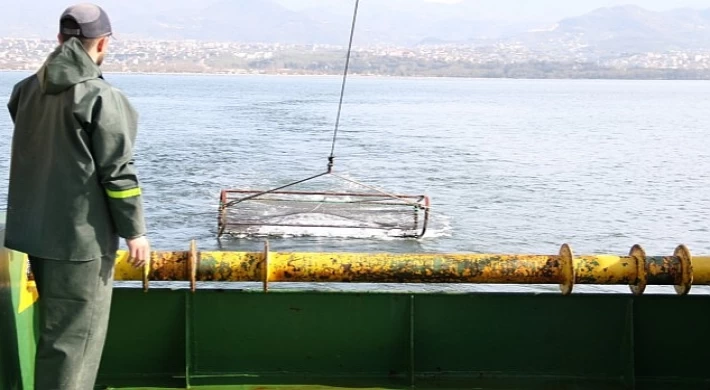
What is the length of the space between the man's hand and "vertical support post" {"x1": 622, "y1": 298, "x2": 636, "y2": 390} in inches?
113

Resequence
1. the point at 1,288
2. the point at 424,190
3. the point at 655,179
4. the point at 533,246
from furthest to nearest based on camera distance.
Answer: the point at 655,179
the point at 424,190
the point at 533,246
the point at 1,288

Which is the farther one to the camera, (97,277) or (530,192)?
(530,192)

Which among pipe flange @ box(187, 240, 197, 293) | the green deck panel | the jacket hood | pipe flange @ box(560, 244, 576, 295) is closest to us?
the jacket hood

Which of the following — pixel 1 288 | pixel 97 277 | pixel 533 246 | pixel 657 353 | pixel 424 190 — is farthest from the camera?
pixel 424 190

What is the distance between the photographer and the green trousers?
3766 mm

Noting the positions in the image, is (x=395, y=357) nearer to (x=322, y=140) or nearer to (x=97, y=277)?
(x=97, y=277)

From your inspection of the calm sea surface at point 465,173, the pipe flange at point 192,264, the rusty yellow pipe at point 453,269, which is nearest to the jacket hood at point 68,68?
the pipe flange at point 192,264

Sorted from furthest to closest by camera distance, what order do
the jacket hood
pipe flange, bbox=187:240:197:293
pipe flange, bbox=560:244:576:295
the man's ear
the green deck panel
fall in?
the green deck panel → pipe flange, bbox=560:244:576:295 → pipe flange, bbox=187:240:197:293 → the man's ear → the jacket hood

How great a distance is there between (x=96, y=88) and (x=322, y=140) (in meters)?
52.2

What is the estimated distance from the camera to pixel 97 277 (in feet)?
12.5

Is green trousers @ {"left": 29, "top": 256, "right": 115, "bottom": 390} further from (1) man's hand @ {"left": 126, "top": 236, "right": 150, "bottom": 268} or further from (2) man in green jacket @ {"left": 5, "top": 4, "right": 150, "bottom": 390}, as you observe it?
(1) man's hand @ {"left": 126, "top": 236, "right": 150, "bottom": 268}

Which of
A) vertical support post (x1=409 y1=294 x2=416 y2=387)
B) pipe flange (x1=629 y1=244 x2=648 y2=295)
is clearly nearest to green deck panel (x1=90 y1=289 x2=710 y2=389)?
vertical support post (x1=409 y1=294 x2=416 y2=387)

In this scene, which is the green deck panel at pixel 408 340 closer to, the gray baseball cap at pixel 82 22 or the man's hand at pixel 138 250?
the man's hand at pixel 138 250

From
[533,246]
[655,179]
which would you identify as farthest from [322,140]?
[533,246]
